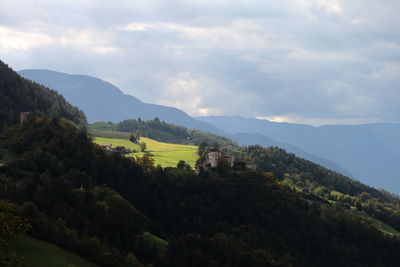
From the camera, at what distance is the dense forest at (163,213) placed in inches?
3179

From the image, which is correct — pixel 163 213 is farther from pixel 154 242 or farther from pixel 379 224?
pixel 379 224

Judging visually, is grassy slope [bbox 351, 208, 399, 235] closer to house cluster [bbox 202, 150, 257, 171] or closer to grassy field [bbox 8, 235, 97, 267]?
house cluster [bbox 202, 150, 257, 171]

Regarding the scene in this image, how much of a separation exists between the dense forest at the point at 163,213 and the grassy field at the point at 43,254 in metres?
2.27

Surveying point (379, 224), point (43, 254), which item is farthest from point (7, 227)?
point (379, 224)

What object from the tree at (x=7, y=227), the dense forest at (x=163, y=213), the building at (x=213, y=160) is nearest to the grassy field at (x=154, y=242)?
the dense forest at (x=163, y=213)

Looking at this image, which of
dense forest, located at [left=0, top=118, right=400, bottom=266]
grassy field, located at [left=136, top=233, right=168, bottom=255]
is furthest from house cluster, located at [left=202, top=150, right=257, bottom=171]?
grassy field, located at [left=136, top=233, right=168, bottom=255]

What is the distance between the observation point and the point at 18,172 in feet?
317

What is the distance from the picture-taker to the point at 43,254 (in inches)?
2383

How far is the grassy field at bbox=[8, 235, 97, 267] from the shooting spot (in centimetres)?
5795

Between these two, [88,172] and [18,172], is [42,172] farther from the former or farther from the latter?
[88,172]

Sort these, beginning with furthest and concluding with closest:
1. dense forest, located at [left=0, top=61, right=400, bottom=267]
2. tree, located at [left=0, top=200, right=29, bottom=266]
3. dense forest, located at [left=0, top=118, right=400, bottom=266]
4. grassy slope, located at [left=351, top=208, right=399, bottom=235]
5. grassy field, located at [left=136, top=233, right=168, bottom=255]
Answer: grassy slope, located at [left=351, top=208, right=399, bottom=235] → grassy field, located at [left=136, top=233, right=168, bottom=255] → dense forest, located at [left=0, top=118, right=400, bottom=266] → dense forest, located at [left=0, top=61, right=400, bottom=267] → tree, located at [left=0, top=200, right=29, bottom=266]

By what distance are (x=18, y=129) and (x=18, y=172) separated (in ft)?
112

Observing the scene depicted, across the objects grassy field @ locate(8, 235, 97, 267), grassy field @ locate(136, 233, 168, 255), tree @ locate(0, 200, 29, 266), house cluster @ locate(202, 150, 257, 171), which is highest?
house cluster @ locate(202, 150, 257, 171)

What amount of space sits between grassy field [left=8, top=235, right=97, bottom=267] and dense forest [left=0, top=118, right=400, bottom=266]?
2266 millimetres
